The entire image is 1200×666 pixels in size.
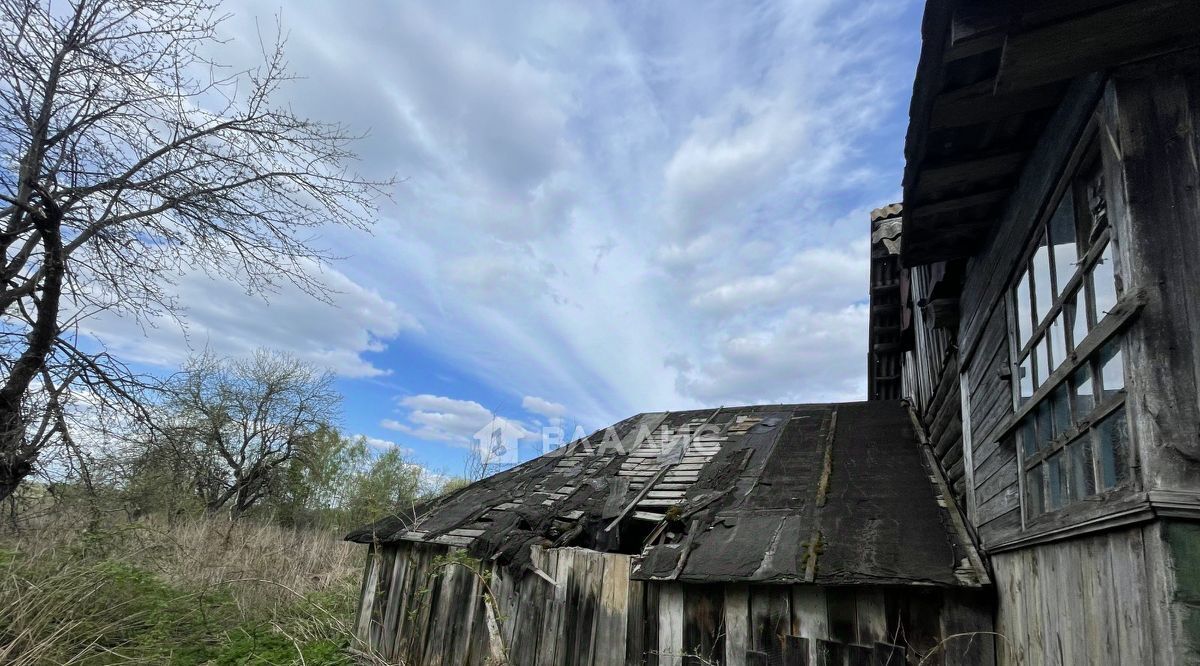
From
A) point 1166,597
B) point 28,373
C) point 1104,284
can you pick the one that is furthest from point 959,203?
point 28,373

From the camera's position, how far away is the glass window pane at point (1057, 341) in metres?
2.97

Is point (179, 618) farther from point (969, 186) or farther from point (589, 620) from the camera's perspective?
point (969, 186)

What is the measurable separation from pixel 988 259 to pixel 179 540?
52.5 feet

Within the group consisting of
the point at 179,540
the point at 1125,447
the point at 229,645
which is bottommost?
the point at 229,645

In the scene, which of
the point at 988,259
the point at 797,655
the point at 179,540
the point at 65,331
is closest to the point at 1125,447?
the point at 988,259

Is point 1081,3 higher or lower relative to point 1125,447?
higher

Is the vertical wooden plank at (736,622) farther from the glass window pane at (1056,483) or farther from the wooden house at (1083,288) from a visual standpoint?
the glass window pane at (1056,483)

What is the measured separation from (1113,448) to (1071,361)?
1.71ft

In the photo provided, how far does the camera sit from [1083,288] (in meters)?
2.75

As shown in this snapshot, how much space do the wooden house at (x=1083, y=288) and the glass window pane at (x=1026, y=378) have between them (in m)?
0.02

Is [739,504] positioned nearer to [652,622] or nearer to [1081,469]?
[652,622]

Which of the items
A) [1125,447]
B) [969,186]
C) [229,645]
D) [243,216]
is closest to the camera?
[1125,447]

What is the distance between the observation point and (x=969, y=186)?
3986 millimetres

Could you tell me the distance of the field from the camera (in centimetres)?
639
